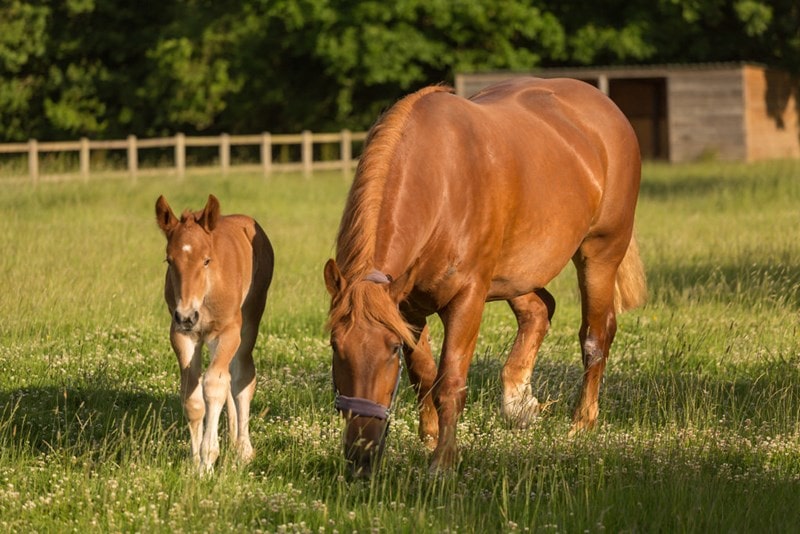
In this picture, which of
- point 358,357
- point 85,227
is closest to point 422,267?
point 358,357

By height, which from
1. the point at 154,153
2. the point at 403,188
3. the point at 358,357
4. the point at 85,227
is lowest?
the point at 154,153

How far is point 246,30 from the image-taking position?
43.3 m

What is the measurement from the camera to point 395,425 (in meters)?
6.94

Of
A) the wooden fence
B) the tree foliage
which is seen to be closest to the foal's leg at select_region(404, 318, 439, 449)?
the wooden fence

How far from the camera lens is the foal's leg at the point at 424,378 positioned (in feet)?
22.6

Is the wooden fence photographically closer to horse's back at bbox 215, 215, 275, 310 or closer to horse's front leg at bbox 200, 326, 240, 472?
horse's back at bbox 215, 215, 275, 310

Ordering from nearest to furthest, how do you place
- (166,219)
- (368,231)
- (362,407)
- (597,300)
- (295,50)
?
(362,407), (368,231), (166,219), (597,300), (295,50)

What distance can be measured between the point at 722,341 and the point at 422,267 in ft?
12.3

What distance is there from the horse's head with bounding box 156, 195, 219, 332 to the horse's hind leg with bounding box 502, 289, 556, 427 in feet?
6.91

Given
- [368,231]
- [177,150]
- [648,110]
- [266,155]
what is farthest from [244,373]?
[648,110]

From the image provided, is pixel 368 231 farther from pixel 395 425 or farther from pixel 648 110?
pixel 648 110

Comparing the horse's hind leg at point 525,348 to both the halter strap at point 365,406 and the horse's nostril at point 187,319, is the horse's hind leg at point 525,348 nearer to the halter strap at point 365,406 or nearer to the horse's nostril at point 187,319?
the halter strap at point 365,406

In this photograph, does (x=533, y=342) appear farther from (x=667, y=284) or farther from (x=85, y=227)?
(x=85, y=227)

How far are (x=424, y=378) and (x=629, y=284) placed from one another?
2.48 metres
